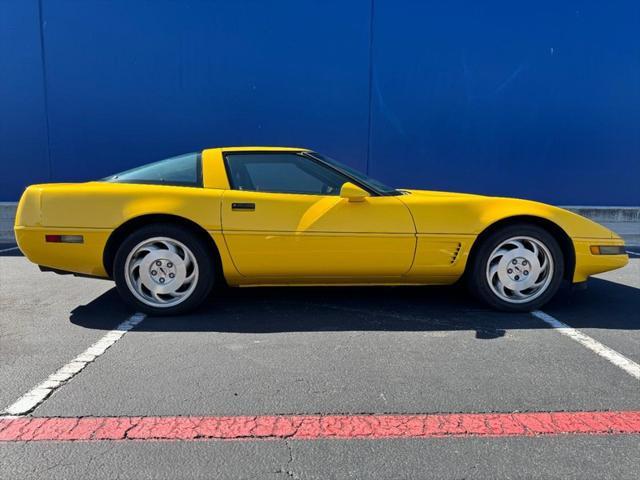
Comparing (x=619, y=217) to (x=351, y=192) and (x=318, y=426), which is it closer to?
(x=351, y=192)

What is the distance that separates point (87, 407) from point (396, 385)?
1492 mm

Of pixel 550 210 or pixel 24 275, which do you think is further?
pixel 24 275

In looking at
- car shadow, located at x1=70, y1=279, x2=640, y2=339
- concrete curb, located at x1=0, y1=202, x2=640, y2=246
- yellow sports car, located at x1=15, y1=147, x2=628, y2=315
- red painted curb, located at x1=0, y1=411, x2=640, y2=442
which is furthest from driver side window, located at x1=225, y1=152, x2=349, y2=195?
concrete curb, located at x1=0, y1=202, x2=640, y2=246

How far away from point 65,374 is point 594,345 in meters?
3.12

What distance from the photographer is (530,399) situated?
227 cm

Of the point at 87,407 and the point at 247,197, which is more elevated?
the point at 247,197

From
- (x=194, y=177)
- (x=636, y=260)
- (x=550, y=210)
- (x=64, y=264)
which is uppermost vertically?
(x=194, y=177)

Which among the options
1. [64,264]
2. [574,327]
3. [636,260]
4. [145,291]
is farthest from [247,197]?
[636,260]

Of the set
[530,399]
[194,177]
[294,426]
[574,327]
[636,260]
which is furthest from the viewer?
[636,260]

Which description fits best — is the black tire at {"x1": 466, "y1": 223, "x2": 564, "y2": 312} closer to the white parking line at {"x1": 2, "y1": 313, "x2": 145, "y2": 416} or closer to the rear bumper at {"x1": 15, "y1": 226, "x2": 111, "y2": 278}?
the white parking line at {"x1": 2, "y1": 313, "x2": 145, "y2": 416}

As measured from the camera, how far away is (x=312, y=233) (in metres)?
3.30

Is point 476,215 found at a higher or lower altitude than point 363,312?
higher

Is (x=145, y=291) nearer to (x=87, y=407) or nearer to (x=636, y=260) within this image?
(x=87, y=407)

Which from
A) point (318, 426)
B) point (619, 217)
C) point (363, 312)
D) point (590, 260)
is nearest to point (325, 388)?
point (318, 426)
